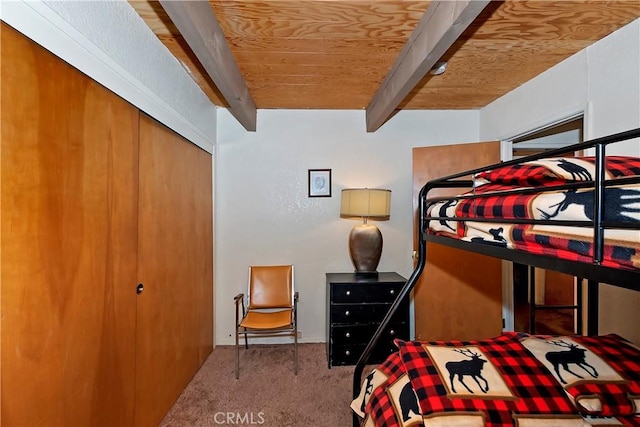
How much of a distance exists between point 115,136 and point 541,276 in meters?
5.02

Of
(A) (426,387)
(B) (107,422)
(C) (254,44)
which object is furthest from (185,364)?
(C) (254,44)

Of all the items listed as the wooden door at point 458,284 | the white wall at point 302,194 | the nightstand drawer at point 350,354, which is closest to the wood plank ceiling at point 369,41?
the white wall at point 302,194

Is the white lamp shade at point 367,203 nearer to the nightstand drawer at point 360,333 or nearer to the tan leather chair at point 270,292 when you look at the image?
the tan leather chair at point 270,292

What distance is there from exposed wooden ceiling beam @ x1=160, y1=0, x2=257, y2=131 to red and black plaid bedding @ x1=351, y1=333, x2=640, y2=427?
69.1 inches

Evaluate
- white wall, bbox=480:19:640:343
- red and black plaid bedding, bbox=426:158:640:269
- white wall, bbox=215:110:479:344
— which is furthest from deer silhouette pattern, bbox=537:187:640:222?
white wall, bbox=215:110:479:344

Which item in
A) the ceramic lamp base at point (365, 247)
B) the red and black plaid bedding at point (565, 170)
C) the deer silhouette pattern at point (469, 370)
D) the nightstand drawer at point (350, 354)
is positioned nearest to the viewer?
the red and black plaid bedding at point (565, 170)

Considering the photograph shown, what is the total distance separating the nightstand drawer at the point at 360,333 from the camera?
2625mm

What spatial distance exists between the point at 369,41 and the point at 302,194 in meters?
1.61

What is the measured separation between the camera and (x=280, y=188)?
3.11 meters

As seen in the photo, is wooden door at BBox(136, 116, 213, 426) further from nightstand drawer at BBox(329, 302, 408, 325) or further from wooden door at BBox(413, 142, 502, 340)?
wooden door at BBox(413, 142, 502, 340)

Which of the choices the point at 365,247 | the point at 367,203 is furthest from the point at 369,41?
the point at 365,247

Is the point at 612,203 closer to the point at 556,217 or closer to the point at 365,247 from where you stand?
the point at 556,217

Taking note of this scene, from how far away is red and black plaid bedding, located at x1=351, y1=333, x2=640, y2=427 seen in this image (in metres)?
1.06

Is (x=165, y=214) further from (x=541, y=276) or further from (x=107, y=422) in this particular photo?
(x=541, y=276)
